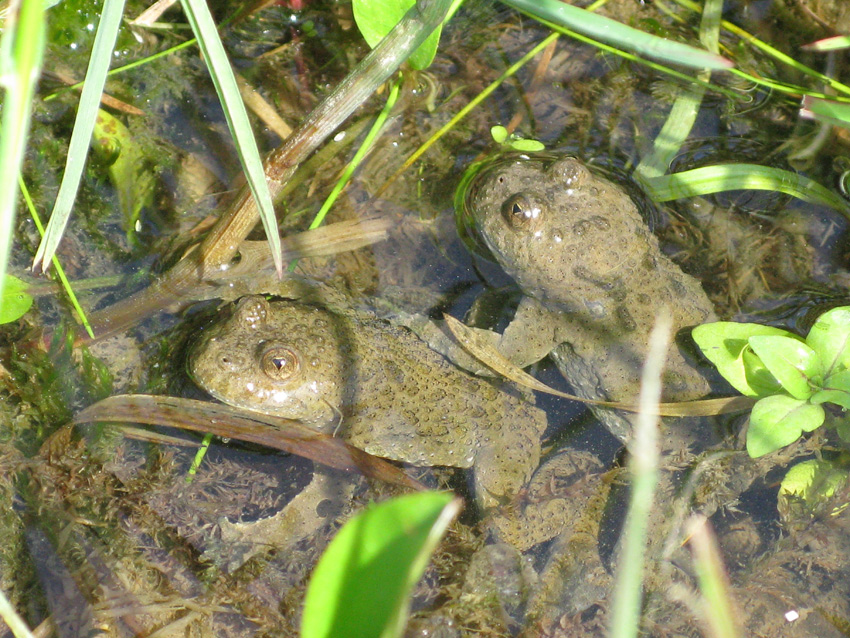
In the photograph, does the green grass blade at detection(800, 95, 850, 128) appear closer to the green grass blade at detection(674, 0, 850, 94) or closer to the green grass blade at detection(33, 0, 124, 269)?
the green grass blade at detection(674, 0, 850, 94)

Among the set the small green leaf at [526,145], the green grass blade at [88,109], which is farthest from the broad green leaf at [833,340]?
the green grass blade at [88,109]

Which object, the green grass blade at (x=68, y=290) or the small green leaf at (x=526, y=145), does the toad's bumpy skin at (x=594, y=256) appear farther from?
the green grass blade at (x=68, y=290)

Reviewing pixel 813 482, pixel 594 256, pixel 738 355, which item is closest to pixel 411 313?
pixel 594 256

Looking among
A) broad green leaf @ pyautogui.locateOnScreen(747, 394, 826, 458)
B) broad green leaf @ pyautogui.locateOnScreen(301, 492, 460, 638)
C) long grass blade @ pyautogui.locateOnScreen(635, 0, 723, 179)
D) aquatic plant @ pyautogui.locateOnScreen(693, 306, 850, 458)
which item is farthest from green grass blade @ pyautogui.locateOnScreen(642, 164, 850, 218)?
broad green leaf @ pyautogui.locateOnScreen(301, 492, 460, 638)

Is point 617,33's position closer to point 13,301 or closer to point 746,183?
point 746,183

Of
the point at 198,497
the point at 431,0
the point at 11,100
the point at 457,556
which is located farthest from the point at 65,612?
the point at 431,0

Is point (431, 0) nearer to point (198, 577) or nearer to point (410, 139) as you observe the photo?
point (410, 139)
